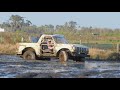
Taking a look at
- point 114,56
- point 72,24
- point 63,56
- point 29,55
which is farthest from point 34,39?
point 114,56

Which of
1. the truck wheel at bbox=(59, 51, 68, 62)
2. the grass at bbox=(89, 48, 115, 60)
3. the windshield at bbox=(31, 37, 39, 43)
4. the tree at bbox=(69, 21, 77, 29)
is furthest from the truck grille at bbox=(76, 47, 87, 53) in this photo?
the windshield at bbox=(31, 37, 39, 43)

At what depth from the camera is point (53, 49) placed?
9.62 m

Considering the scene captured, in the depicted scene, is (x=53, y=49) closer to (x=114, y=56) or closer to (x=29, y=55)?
(x=29, y=55)

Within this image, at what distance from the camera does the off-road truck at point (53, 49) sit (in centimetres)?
958

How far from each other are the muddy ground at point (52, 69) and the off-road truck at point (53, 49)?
0.44 ft

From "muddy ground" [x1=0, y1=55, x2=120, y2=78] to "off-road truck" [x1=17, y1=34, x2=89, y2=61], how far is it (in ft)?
0.44

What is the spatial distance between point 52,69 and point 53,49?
37 cm

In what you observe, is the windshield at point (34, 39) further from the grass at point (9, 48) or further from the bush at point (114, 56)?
the bush at point (114, 56)

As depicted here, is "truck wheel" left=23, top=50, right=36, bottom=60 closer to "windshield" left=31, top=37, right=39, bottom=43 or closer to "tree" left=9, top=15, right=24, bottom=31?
"windshield" left=31, top=37, right=39, bottom=43

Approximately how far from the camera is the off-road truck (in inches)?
377

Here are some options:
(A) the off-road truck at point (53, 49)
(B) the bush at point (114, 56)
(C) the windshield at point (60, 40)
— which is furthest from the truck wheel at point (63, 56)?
(B) the bush at point (114, 56)

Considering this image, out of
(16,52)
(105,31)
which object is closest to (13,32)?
(16,52)
